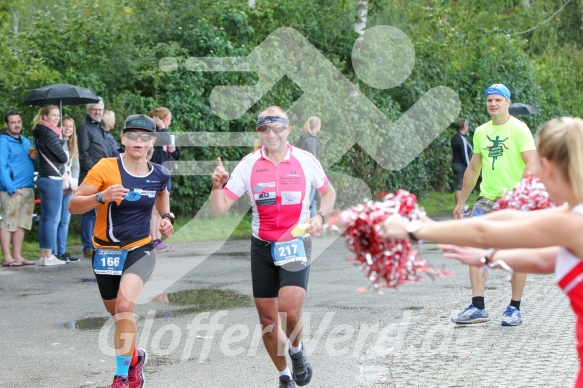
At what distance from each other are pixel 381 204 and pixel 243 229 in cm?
1465

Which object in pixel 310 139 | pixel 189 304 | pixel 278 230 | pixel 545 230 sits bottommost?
pixel 189 304

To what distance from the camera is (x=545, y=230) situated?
3.85m

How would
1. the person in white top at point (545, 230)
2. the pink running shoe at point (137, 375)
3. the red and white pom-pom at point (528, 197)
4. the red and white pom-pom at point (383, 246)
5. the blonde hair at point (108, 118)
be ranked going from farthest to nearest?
1. the blonde hair at point (108, 118)
2. the pink running shoe at point (137, 375)
3. the red and white pom-pom at point (528, 197)
4. the red and white pom-pom at point (383, 246)
5. the person in white top at point (545, 230)

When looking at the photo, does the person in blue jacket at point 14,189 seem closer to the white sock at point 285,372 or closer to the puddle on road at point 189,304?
the puddle on road at point 189,304

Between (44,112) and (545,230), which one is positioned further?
(44,112)

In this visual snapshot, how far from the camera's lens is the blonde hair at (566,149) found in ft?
12.9

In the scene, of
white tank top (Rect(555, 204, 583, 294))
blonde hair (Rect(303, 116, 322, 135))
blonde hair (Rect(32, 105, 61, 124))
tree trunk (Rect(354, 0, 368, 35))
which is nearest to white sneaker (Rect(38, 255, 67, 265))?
blonde hair (Rect(32, 105, 61, 124))

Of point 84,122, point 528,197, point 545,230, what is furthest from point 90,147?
point 545,230

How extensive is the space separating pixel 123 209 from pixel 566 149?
14.0 ft

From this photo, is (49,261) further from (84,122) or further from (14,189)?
(84,122)

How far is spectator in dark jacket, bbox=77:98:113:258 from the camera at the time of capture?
48.3 ft

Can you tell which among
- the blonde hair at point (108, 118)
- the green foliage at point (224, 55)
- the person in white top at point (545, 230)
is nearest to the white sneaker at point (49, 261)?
the blonde hair at point (108, 118)

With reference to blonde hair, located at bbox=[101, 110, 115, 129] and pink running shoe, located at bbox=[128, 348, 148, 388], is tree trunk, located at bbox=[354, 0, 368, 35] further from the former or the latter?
pink running shoe, located at bbox=[128, 348, 148, 388]

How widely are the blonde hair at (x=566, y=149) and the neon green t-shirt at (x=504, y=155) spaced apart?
552 cm
